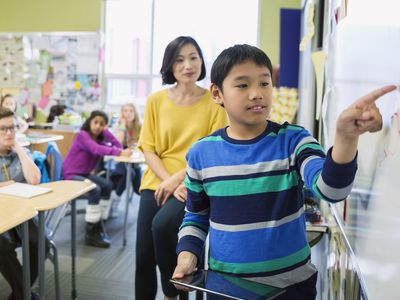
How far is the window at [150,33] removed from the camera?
19.2 feet

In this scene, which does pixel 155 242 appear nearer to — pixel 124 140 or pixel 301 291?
pixel 301 291

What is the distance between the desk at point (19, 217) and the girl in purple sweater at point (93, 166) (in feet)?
5.08

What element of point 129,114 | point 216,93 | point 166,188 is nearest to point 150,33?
point 129,114

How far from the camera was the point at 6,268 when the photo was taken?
2197 millimetres

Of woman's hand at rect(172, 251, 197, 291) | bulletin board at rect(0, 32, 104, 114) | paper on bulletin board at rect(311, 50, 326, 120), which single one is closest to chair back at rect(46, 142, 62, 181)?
paper on bulletin board at rect(311, 50, 326, 120)

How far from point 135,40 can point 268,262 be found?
18.7ft

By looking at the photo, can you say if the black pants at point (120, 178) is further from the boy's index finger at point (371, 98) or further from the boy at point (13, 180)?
the boy's index finger at point (371, 98)

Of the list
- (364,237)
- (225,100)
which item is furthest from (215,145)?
(364,237)

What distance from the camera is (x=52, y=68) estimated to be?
626 centimetres

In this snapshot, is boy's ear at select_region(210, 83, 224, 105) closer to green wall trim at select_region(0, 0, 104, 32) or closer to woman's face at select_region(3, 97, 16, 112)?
woman's face at select_region(3, 97, 16, 112)

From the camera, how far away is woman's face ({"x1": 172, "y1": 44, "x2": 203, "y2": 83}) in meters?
1.70

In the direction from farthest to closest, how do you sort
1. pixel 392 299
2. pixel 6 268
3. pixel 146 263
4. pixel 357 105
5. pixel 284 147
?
1. pixel 6 268
2. pixel 146 263
3. pixel 284 147
4. pixel 392 299
5. pixel 357 105

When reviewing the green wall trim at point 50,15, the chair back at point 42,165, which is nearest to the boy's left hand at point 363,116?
the chair back at point 42,165

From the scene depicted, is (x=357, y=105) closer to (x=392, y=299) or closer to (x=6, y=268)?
(x=392, y=299)
